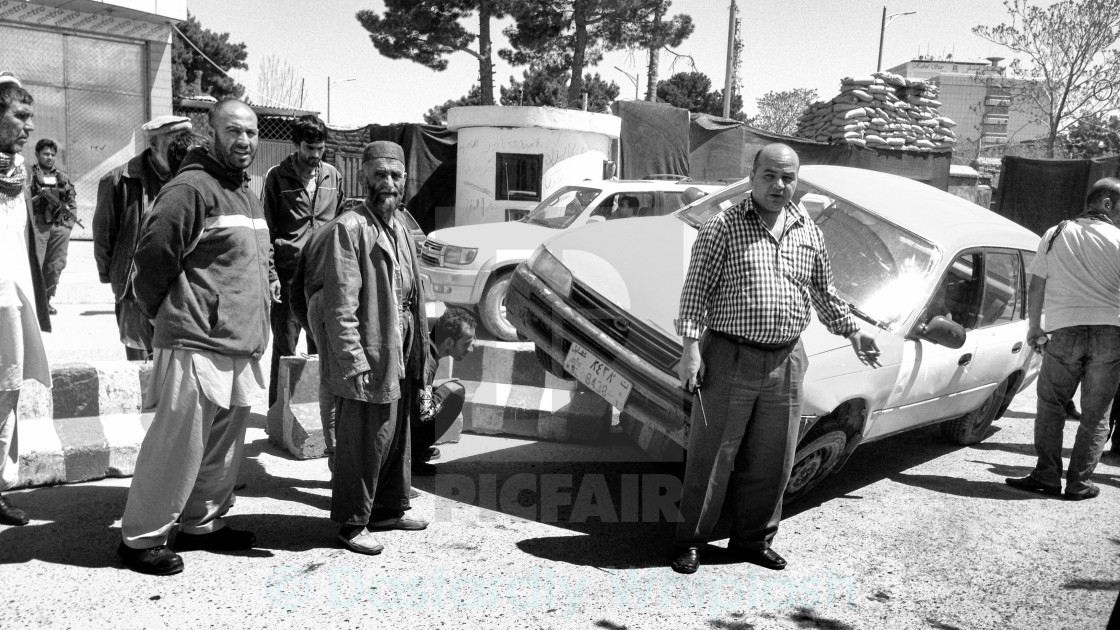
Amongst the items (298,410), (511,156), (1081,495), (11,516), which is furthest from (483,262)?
(511,156)

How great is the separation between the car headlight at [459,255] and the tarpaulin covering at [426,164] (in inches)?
334

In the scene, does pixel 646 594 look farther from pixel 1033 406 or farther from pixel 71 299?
pixel 71 299

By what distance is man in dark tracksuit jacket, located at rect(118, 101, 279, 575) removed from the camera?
340cm

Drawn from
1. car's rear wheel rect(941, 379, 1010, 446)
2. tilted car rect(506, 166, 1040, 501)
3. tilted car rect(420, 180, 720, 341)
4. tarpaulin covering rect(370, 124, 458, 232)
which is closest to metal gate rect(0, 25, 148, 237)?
tarpaulin covering rect(370, 124, 458, 232)

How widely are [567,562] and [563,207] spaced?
652 cm

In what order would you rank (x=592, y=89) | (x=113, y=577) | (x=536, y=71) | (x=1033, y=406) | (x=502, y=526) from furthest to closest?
(x=592, y=89) → (x=536, y=71) → (x=1033, y=406) → (x=502, y=526) → (x=113, y=577)

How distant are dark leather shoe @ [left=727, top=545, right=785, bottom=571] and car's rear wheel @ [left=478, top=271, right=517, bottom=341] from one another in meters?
4.92

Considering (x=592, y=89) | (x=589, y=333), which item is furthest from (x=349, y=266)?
(x=592, y=89)

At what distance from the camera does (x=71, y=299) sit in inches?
406

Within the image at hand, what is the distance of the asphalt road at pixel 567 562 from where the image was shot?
3.37m

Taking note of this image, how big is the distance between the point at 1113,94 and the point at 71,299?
28.8 meters

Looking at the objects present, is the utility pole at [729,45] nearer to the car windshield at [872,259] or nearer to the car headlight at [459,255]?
the car headlight at [459,255]

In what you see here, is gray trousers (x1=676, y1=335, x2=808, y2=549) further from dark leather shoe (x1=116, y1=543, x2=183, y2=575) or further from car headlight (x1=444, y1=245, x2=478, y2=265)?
car headlight (x1=444, y1=245, x2=478, y2=265)

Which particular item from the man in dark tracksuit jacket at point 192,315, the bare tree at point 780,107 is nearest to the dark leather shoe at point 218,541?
the man in dark tracksuit jacket at point 192,315
